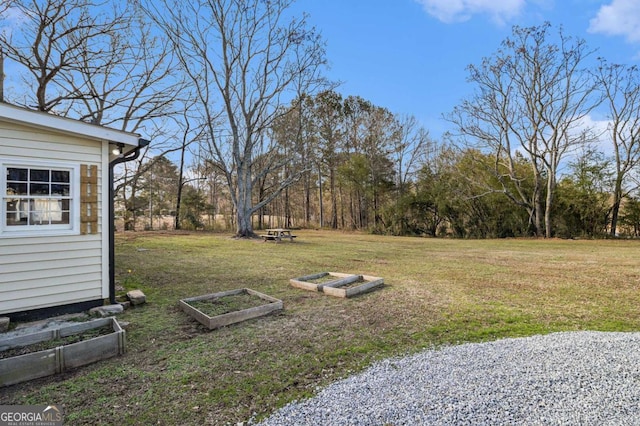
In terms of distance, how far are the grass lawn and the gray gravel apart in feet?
0.71

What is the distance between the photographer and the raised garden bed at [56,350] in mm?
2162

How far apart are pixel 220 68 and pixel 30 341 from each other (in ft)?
42.4

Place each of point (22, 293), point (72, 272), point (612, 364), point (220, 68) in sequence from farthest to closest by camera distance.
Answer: point (220, 68) < point (72, 272) < point (22, 293) < point (612, 364)

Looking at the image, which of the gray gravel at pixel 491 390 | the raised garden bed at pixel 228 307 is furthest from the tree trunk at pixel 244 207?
the gray gravel at pixel 491 390

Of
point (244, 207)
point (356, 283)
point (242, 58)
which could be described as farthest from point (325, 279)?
point (242, 58)

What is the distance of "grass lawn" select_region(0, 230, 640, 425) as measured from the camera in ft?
6.43

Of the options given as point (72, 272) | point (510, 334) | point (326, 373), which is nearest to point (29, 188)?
point (72, 272)

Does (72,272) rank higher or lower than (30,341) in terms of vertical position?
higher

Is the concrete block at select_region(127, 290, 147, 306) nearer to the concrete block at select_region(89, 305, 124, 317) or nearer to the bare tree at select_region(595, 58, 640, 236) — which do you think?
the concrete block at select_region(89, 305, 124, 317)

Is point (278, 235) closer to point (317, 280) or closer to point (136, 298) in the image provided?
point (317, 280)

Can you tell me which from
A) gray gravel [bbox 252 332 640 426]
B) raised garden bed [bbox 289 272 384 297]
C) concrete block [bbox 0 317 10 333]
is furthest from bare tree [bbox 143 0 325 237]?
gray gravel [bbox 252 332 640 426]

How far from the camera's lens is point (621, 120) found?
13.3 metres

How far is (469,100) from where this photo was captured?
14805mm

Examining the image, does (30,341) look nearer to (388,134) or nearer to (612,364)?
(612,364)
